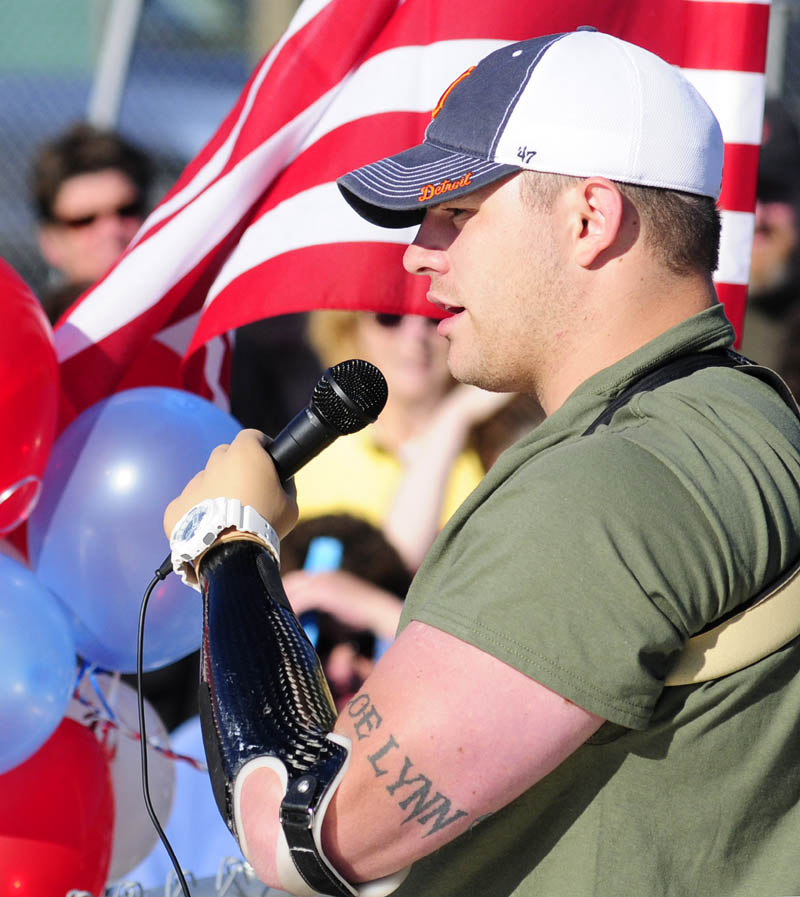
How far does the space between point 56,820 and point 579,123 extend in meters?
1.58

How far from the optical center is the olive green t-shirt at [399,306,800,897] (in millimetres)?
1113

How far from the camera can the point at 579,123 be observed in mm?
1402

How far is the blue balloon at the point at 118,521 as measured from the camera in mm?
2271

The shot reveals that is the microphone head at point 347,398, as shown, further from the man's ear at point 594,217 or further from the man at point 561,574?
the man's ear at point 594,217

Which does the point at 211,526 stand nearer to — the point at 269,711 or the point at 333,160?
the point at 269,711

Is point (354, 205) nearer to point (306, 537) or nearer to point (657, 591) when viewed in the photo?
point (657, 591)

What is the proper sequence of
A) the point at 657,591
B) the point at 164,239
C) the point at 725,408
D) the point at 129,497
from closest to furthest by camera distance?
the point at 657,591 → the point at 725,408 → the point at 129,497 → the point at 164,239

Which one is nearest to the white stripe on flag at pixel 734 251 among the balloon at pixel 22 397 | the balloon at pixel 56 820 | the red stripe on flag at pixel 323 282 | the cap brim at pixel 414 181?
the red stripe on flag at pixel 323 282

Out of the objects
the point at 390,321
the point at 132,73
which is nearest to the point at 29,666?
the point at 390,321

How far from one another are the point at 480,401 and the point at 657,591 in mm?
2615

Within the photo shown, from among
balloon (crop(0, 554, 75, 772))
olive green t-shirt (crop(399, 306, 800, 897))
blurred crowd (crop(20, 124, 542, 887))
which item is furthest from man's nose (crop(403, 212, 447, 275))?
blurred crowd (crop(20, 124, 542, 887))

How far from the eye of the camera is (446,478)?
3.61 metres

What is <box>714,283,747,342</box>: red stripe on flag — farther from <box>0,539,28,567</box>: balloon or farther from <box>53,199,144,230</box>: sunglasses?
<box>53,199,144,230</box>: sunglasses

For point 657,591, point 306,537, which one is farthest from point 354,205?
point 306,537
